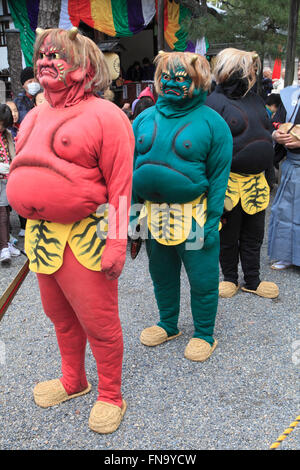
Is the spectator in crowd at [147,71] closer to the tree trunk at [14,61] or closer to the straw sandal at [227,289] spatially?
the tree trunk at [14,61]

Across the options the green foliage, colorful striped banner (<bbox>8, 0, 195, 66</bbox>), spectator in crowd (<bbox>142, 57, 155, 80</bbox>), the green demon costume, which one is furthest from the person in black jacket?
spectator in crowd (<bbox>142, 57, 155, 80</bbox>)

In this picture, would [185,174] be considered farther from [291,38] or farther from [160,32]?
[160,32]

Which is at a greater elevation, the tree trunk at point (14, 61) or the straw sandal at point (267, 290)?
the tree trunk at point (14, 61)

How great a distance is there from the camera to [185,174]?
86.8 inches

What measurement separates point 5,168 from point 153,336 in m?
2.29

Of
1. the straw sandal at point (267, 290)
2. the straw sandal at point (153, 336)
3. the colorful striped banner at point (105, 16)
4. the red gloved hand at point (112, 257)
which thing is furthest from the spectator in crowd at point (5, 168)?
the colorful striped banner at point (105, 16)

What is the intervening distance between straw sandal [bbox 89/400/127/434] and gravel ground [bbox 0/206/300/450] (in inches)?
1.3

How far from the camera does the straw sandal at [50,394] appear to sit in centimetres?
216

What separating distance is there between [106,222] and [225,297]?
5.92 feet

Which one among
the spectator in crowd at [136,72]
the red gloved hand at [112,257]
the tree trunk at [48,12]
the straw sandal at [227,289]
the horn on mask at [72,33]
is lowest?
the straw sandal at [227,289]

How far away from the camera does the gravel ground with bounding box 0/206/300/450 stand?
1.96 metres

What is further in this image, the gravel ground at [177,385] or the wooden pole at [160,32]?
the wooden pole at [160,32]

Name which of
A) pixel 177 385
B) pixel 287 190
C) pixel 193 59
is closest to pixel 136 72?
pixel 287 190

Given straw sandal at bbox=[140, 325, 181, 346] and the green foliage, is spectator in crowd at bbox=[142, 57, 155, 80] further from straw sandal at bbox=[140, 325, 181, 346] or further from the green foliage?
straw sandal at bbox=[140, 325, 181, 346]
